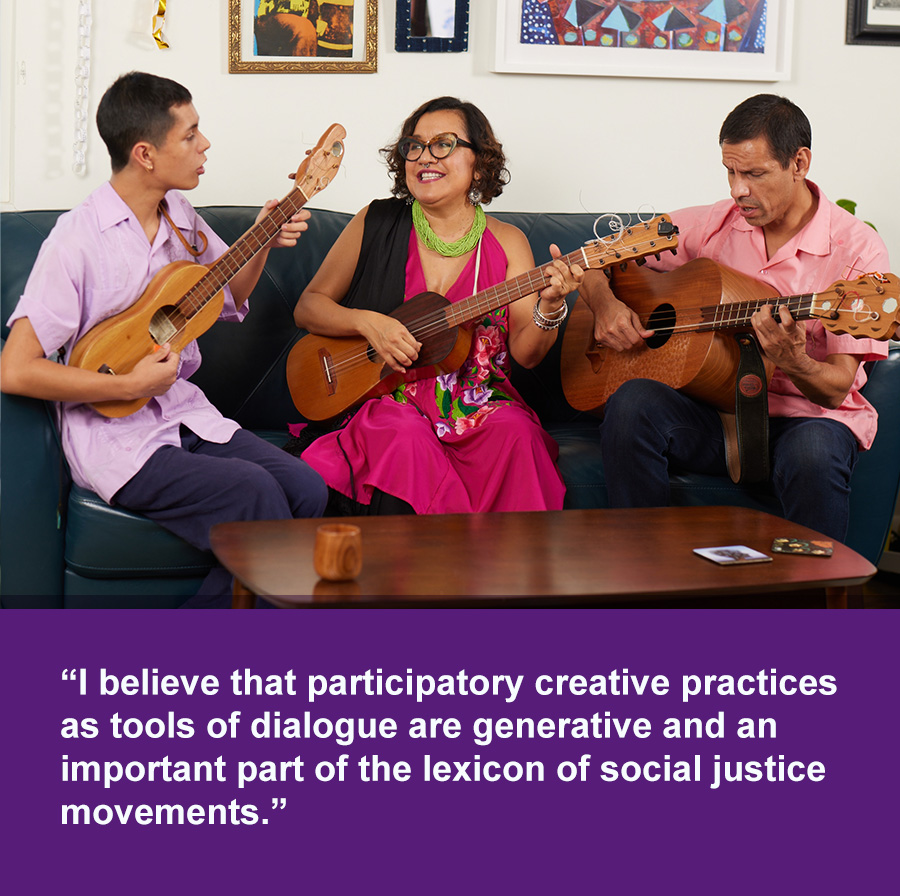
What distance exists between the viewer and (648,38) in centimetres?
323

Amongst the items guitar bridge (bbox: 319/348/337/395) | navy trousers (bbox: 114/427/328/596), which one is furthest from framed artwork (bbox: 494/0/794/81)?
navy trousers (bbox: 114/427/328/596)

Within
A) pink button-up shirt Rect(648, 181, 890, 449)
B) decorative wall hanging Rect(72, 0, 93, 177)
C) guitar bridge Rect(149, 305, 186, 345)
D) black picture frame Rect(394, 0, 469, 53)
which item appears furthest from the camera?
black picture frame Rect(394, 0, 469, 53)

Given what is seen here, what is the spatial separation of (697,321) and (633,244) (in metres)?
0.23

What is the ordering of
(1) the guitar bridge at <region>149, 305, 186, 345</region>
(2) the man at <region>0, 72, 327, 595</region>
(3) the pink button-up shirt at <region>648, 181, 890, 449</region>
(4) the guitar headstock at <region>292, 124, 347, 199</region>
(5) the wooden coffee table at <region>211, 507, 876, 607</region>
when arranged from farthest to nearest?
(3) the pink button-up shirt at <region>648, 181, 890, 449</region>
(4) the guitar headstock at <region>292, 124, 347, 199</region>
(1) the guitar bridge at <region>149, 305, 186, 345</region>
(2) the man at <region>0, 72, 327, 595</region>
(5) the wooden coffee table at <region>211, 507, 876, 607</region>

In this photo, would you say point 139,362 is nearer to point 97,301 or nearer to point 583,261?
point 97,301

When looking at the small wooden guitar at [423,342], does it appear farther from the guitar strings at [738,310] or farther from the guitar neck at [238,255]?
the guitar neck at [238,255]

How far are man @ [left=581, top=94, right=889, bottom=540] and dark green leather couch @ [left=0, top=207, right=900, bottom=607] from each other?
0.10 metres

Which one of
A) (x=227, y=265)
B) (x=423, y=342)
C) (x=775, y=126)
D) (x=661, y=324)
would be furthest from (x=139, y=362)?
(x=775, y=126)

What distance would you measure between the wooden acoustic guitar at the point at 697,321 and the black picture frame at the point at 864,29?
4.55ft

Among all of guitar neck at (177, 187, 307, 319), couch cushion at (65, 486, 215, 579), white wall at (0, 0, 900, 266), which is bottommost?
couch cushion at (65, 486, 215, 579)

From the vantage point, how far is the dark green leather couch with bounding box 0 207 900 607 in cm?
213

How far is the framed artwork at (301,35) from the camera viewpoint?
3.06 m

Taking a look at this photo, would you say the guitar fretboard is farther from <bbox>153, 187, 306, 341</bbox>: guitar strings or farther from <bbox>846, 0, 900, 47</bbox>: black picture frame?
<bbox>846, 0, 900, 47</bbox>: black picture frame
